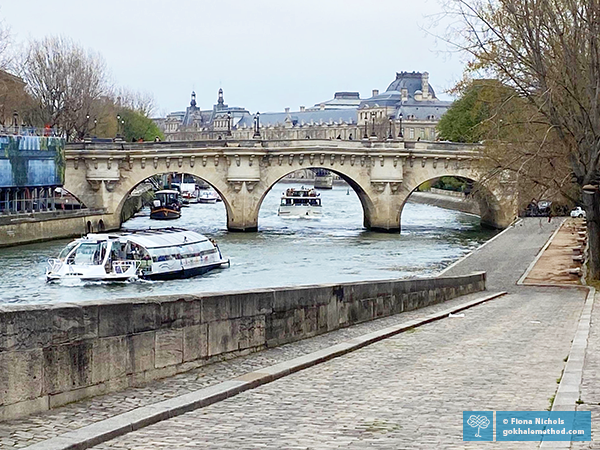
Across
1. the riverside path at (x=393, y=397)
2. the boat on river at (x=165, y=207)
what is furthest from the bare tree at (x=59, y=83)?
the riverside path at (x=393, y=397)

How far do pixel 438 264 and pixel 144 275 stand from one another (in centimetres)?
1393

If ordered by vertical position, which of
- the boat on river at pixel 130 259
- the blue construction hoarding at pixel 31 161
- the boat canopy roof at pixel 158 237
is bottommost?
the boat on river at pixel 130 259

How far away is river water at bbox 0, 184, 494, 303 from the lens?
42.2 metres

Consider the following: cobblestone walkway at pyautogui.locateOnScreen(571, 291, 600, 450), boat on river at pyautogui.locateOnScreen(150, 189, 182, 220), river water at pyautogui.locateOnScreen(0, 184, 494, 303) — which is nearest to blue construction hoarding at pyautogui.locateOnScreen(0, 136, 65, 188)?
river water at pyautogui.locateOnScreen(0, 184, 494, 303)

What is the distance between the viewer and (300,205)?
9562 centimetres

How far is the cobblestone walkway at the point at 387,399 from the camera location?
9484mm

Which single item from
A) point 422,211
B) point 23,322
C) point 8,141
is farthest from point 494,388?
point 422,211

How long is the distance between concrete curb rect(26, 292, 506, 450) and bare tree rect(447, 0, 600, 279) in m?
18.0

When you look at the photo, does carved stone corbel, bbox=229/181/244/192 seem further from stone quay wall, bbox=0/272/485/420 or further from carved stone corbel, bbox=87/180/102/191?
stone quay wall, bbox=0/272/485/420

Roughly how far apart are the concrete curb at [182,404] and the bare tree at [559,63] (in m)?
18.0

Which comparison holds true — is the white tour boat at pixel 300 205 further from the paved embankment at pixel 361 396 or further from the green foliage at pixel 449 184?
the paved embankment at pixel 361 396

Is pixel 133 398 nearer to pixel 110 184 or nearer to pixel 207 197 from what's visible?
pixel 110 184

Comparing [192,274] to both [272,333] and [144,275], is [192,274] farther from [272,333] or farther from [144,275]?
[272,333]

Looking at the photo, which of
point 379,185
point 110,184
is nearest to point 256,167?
point 379,185
